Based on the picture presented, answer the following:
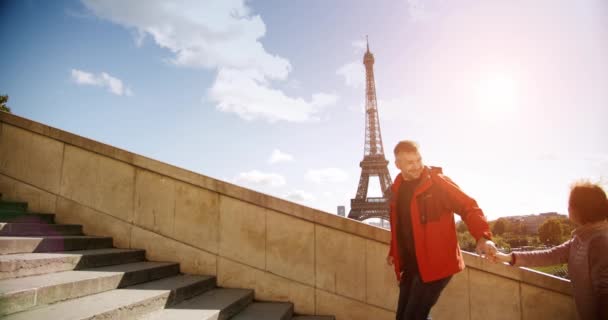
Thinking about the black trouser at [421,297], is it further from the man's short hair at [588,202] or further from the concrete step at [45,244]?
the concrete step at [45,244]

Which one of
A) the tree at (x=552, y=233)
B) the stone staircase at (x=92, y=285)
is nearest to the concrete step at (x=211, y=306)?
the stone staircase at (x=92, y=285)

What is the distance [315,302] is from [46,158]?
4128 mm

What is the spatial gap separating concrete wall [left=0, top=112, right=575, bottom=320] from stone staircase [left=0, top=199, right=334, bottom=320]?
0.24m

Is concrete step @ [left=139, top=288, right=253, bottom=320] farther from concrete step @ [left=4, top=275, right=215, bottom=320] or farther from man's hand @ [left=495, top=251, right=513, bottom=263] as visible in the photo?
man's hand @ [left=495, top=251, right=513, bottom=263]

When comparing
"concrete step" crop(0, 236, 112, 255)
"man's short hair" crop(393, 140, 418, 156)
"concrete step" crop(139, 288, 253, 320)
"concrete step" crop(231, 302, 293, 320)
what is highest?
"man's short hair" crop(393, 140, 418, 156)

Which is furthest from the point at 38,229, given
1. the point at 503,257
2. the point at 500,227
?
the point at 500,227

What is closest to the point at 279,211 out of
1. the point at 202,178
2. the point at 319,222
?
the point at 319,222

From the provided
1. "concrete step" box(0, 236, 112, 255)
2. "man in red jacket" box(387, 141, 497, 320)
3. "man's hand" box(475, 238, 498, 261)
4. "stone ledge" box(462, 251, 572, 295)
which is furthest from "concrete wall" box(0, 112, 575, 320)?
"man's hand" box(475, 238, 498, 261)

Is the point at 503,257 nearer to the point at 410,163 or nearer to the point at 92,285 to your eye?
the point at 410,163

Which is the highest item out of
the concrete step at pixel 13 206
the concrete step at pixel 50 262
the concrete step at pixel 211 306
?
the concrete step at pixel 13 206

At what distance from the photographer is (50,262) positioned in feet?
9.84

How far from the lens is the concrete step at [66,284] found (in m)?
2.31

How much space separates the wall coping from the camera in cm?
361

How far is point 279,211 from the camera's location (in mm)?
4191
